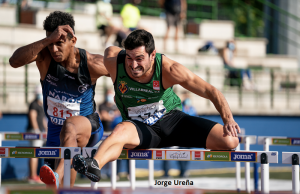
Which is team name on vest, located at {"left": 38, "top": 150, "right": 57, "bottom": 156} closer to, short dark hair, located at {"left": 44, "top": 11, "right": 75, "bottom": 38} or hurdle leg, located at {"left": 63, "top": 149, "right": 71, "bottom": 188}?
hurdle leg, located at {"left": 63, "top": 149, "right": 71, "bottom": 188}

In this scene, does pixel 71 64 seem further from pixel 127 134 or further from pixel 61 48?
pixel 127 134

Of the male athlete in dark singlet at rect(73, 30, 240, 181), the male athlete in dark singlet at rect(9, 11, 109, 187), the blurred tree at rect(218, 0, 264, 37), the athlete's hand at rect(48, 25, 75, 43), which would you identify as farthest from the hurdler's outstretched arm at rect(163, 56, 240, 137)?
the blurred tree at rect(218, 0, 264, 37)

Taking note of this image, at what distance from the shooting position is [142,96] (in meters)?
4.56

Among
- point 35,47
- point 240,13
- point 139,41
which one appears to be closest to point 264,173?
point 139,41

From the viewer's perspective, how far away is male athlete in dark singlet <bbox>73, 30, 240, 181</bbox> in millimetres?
4262

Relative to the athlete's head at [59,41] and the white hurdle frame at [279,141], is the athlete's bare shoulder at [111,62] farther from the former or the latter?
the white hurdle frame at [279,141]

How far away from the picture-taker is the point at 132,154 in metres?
4.22

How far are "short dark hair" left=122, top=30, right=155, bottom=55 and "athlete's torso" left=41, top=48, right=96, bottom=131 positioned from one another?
2.66 feet

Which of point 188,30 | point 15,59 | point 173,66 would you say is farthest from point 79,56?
point 188,30

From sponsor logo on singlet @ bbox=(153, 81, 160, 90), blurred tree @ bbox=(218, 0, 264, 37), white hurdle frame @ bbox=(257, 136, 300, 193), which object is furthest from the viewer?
blurred tree @ bbox=(218, 0, 264, 37)

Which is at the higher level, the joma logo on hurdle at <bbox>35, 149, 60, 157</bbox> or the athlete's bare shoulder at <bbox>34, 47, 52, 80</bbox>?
the athlete's bare shoulder at <bbox>34, 47, 52, 80</bbox>

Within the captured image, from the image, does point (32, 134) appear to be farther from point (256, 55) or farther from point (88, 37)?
point (256, 55)

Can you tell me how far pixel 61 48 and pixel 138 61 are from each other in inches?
36.3

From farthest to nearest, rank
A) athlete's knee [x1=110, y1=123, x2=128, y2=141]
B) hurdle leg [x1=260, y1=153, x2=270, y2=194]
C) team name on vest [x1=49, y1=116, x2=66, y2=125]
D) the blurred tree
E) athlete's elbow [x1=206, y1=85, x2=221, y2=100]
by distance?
the blurred tree < team name on vest [x1=49, y1=116, x2=66, y2=125] < athlete's elbow [x1=206, y1=85, x2=221, y2=100] < athlete's knee [x1=110, y1=123, x2=128, y2=141] < hurdle leg [x1=260, y1=153, x2=270, y2=194]
